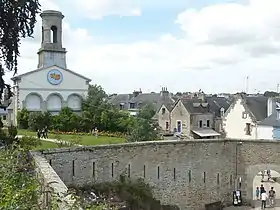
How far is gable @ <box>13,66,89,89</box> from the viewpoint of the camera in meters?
36.5

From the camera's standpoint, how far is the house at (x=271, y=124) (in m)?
34.6

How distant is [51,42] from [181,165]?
68.2ft

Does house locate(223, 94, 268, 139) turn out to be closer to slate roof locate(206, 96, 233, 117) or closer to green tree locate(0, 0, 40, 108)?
slate roof locate(206, 96, 233, 117)

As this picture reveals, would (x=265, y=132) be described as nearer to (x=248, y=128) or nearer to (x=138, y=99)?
(x=248, y=128)

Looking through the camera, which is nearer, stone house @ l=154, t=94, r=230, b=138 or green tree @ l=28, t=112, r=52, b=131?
green tree @ l=28, t=112, r=52, b=131

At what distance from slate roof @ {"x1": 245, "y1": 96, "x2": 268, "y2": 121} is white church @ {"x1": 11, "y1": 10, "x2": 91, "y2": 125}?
13.7 metres

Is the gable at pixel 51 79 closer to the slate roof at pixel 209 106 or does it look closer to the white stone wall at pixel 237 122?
the slate roof at pixel 209 106

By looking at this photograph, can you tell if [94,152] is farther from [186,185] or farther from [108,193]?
[186,185]

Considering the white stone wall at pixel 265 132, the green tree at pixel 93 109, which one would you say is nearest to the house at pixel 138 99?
the green tree at pixel 93 109

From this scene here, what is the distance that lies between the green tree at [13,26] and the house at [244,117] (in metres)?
25.8

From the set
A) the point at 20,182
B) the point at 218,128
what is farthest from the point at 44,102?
the point at 20,182

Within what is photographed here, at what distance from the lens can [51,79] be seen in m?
37.2

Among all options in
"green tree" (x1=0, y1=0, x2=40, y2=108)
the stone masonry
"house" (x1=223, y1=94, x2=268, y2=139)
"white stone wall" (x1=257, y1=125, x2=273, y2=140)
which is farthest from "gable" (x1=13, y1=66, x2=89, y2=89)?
"green tree" (x1=0, y1=0, x2=40, y2=108)

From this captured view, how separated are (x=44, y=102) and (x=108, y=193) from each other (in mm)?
20330
